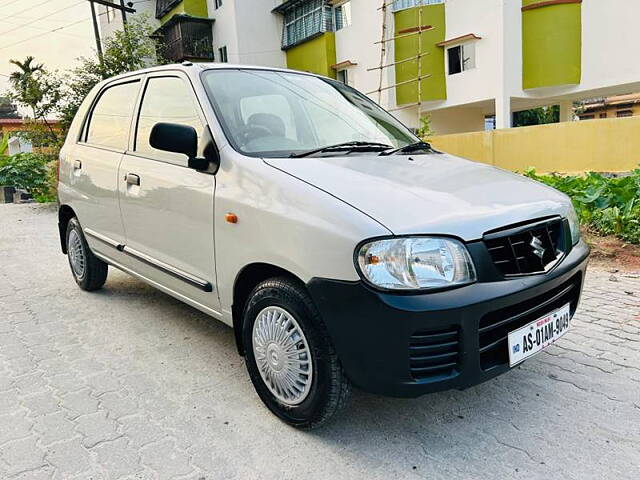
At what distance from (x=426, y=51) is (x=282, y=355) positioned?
19.0 m

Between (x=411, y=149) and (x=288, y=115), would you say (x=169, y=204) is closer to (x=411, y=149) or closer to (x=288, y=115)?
(x=288, y=115)

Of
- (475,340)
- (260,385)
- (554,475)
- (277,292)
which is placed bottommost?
(554,475)

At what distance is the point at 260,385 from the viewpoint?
2.53 m

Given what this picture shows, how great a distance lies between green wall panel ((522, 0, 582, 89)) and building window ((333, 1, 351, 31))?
7.20 meters

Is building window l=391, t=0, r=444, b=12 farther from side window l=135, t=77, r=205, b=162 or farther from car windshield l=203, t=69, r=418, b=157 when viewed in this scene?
side window l=135, t=77, r=205, b=162

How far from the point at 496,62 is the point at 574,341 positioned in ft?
52.9

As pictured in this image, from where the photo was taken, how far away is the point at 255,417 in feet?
8.27

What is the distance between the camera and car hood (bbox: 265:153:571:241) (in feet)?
6.62

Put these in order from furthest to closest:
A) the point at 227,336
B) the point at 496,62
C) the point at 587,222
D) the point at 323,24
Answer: the point at 323,24 < the point at 496,62 < the point at 587,222 < the point at 227,336

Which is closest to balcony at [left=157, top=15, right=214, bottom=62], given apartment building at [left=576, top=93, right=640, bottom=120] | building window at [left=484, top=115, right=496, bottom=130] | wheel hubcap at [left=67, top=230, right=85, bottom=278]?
building window at [left=484, top=115, right=496, bottom=130]

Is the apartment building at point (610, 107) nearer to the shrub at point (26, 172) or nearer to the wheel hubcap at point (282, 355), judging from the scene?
the shrub at point (26, 172)

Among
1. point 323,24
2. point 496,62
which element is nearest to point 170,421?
point 496,62

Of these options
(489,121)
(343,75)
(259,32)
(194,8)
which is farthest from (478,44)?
(194,8)

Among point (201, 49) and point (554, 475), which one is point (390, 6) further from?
point (554, 475)
